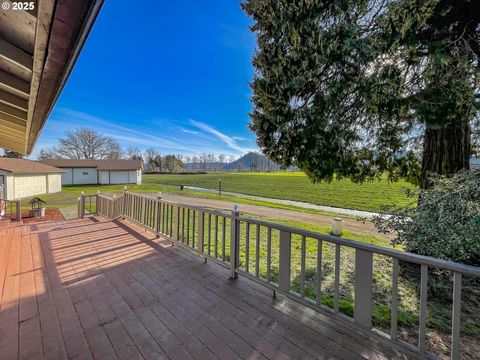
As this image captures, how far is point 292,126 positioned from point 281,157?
57 centimetres

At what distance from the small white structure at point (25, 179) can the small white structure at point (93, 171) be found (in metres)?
6.09

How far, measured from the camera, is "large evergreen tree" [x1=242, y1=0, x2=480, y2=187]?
279cm

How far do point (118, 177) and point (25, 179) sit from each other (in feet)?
40.0

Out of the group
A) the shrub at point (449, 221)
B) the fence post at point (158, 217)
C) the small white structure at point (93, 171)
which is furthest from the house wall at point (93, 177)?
the shrub at point (449, 221)

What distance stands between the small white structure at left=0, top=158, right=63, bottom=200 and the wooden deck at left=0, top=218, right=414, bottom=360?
1559cm

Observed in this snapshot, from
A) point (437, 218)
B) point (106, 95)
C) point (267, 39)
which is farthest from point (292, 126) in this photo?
point (106, 95)

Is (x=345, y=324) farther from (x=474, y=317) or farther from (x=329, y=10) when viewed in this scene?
(x=329, y=10)

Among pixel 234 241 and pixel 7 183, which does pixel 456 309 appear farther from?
pixel 7 183

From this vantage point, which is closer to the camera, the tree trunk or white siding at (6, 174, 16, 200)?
the tree trunk

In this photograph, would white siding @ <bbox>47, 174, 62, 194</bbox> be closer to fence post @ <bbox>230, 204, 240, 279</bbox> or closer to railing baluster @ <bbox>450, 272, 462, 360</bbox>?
fence post @ <bbox>230, 204, 240, 279</bbox>

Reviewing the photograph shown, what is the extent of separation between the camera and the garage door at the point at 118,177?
28859 millimetres

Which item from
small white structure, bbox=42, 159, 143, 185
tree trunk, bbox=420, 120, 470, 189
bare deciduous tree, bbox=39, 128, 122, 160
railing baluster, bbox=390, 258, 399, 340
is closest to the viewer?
railing baluster, bbox=390, 258, 399, 340

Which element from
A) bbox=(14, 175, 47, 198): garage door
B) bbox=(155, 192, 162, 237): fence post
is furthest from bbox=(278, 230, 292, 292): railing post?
bbox=(14, 175, 47, 198): garage door

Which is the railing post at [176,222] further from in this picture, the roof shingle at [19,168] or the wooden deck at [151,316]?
the roof shingle at [19,168]
